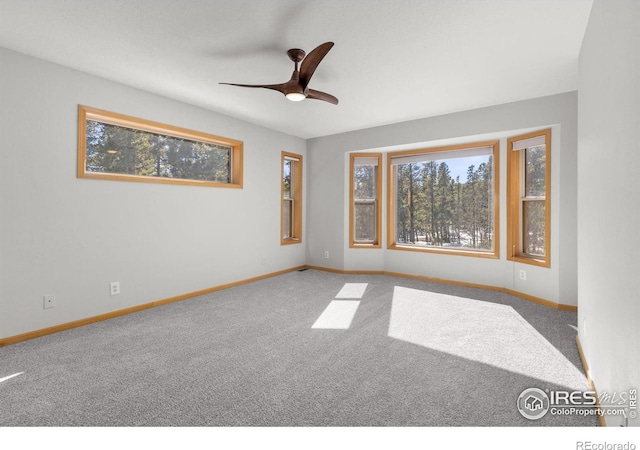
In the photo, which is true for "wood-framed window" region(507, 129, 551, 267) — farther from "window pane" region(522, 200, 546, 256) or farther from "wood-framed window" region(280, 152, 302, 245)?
"wood-framed window" region(280, 152, 302, 245)

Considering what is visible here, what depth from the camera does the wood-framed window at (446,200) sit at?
4.62 m

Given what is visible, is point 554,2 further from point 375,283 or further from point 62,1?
point 375,283

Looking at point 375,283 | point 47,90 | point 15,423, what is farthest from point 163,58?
point 375,283

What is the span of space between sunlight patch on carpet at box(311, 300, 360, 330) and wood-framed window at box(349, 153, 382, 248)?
189 centimetres

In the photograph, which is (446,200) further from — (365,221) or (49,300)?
(49,300)

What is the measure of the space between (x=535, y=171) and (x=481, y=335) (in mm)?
2481

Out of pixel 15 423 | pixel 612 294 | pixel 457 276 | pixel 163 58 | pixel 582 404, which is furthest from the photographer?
pixel 457 276

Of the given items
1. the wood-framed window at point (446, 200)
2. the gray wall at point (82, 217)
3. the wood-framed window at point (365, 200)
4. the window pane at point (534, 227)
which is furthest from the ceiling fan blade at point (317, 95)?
the window pane at point (534, 227)

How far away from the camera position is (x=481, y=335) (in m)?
2.80

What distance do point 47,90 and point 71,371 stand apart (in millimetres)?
2440

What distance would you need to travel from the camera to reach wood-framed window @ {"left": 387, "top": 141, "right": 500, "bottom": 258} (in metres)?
4.62

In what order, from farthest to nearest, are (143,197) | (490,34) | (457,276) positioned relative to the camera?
(457,276), (143,197), (490,34)

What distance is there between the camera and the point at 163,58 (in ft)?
9.11

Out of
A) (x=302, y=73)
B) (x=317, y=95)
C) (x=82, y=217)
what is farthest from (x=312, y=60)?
(x=82, y=217)
